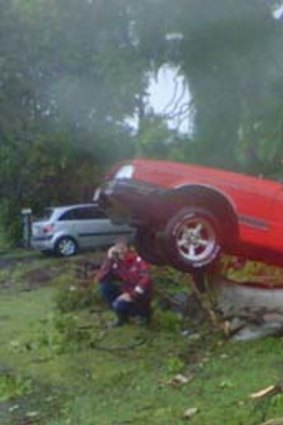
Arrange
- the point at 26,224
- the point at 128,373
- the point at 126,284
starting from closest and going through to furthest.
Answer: the point at 128,373 < the point at 126,284 < the point at 26,224

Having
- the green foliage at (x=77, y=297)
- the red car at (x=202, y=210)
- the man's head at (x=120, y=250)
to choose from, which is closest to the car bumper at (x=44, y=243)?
the green foliage at (x=77, y=297)

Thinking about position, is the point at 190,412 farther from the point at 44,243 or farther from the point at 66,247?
the point at 44,243

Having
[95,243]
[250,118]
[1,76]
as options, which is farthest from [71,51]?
[250,118]

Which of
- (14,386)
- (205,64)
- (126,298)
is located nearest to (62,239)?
(126,298)

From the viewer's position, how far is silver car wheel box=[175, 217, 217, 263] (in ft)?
A: 34.8

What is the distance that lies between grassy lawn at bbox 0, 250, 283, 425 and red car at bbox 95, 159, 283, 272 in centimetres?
104

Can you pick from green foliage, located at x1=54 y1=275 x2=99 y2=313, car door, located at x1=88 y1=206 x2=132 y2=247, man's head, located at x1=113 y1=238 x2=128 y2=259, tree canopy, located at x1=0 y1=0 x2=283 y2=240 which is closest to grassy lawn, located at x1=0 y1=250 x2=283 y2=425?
green foliage, located at x1=54 y1=275 x2=99 y2=313

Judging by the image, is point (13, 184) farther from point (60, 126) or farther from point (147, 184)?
point (147, 184)

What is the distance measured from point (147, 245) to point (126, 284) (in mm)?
1512

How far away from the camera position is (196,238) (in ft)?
35.1

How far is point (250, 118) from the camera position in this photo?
1082 cm

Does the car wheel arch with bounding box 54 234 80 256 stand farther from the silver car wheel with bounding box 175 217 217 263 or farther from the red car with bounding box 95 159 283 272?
the silver car wheel with bounding box 175 217 217 263

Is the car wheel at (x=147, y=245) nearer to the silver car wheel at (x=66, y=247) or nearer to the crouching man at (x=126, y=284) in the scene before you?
the crouching man at (x=126, y=284)

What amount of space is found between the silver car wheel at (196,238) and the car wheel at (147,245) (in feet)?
3.31
